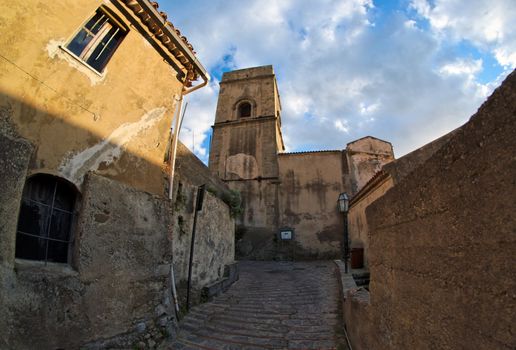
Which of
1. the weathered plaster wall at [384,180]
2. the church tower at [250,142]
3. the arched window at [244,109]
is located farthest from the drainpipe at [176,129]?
the arched window at [244,109]

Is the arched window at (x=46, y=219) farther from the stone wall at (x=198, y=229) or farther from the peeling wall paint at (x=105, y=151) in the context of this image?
the stone wall at (x=198, y=229)

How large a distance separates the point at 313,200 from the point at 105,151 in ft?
47.6

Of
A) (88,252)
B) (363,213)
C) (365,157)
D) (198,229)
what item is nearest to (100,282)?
(88,252)

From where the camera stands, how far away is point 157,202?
5.36 m

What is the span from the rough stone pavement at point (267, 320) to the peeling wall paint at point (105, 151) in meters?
3.28

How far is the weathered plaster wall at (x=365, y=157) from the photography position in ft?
58.2

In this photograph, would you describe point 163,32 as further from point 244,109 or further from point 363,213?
point 244,109

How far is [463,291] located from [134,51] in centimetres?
605

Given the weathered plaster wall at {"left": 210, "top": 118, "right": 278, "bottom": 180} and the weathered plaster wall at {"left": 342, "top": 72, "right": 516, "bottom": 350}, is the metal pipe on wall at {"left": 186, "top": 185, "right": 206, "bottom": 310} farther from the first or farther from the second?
the weathered plaster wall at {"left": 210, "top": 118, "right": 278, "bottom": 180}

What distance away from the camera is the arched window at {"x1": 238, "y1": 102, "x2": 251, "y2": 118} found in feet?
72.6

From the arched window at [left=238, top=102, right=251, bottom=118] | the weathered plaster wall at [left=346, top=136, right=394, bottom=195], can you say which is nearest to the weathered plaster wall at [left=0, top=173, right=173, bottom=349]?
the weathered plaster wall at [left=346, top=136, right=394, bottom=195]

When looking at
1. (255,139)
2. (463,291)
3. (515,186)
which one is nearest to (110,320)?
(463,291)

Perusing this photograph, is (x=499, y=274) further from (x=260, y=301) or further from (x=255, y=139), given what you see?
(x=255, y=139)

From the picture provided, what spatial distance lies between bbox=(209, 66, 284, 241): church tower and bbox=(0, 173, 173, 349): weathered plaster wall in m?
12.6
